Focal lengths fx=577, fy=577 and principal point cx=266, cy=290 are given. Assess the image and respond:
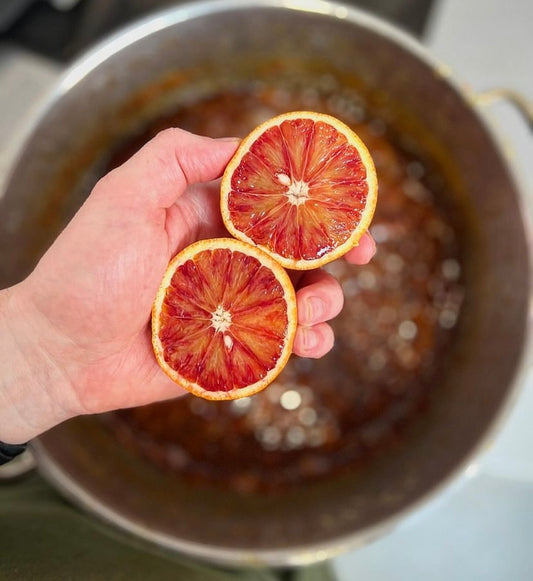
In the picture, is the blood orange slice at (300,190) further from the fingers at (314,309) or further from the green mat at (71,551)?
the green mat at (71,551)

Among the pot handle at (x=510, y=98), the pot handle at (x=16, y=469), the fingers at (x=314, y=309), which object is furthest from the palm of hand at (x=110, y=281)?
the pot handle at (x=510, y=98)

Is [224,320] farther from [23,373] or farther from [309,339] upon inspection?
[23,373]

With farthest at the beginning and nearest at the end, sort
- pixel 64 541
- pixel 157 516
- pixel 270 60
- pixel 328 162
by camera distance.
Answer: pixel 270 60 → pixel 157 516 → pixel 64 541 → pixel 328 162

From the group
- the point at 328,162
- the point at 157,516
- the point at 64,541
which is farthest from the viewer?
the point at 157,516

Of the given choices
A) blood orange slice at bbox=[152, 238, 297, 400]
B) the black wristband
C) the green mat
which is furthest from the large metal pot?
blood orange slice at bbox=[152, 238, 297, 400]

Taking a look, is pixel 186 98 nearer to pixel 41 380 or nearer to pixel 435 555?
pixel 41 380

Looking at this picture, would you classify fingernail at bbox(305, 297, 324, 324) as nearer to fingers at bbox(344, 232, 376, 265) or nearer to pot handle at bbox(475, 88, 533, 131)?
fingers at bbox(344, 232, 376, 265)

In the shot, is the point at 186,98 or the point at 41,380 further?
the point at 186,98

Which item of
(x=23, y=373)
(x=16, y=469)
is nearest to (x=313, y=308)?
(x=23, y=373)

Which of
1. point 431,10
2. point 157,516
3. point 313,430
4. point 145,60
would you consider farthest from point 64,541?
point 431,10
